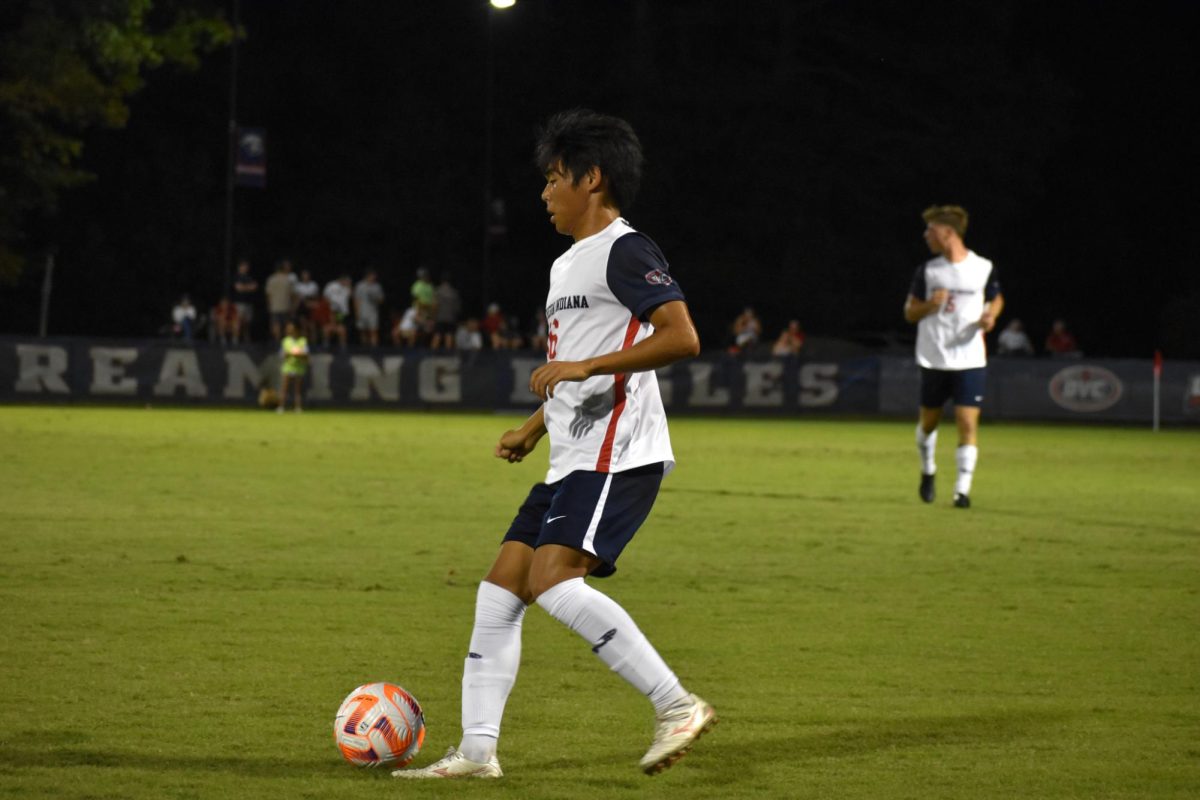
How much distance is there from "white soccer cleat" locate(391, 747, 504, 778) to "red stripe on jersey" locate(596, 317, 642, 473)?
1.07 m

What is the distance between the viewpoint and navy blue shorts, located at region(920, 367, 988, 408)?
1628 cm

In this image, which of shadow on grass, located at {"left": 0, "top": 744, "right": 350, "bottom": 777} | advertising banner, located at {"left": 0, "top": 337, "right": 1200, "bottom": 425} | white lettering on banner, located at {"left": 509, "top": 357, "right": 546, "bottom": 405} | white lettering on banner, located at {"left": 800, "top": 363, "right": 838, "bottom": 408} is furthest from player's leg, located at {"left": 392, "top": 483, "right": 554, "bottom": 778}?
white lettering on banner, located at {"left": 800, "top": 363, "right": 838, "bottom": 408}

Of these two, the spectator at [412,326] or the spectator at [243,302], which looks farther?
the spectator at [412,326]

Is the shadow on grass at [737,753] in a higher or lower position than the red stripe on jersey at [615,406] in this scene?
lower

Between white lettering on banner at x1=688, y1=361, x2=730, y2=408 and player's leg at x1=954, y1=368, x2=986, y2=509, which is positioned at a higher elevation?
white lettering on banner at x1=688, y1=361, x2=730, y2=408

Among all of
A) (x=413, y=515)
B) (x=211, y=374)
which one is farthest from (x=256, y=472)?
(x=211, y=374)

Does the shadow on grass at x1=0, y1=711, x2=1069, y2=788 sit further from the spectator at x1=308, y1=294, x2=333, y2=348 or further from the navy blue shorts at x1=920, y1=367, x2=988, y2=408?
the spectator at x1=308, y1=294, x2=333, y2=348

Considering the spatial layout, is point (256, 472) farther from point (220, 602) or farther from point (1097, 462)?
point (1097, 462)

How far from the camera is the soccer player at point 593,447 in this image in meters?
6.05

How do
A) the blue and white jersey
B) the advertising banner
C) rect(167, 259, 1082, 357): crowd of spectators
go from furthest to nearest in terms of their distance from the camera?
rect(167, 259, 1082, 357): crowd of spectators < the advertising banner < the blue and white jersey

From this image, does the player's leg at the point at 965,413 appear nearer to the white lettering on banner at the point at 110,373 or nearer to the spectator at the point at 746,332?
the white lettering on banner at the point at 110,373

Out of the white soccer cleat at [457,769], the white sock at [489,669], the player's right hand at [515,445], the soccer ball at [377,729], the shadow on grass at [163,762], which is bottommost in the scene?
the shadow on grass at [163,762]

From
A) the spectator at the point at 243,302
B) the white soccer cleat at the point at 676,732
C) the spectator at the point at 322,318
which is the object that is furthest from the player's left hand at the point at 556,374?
the spectator at the point at 322,318

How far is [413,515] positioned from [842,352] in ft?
113
